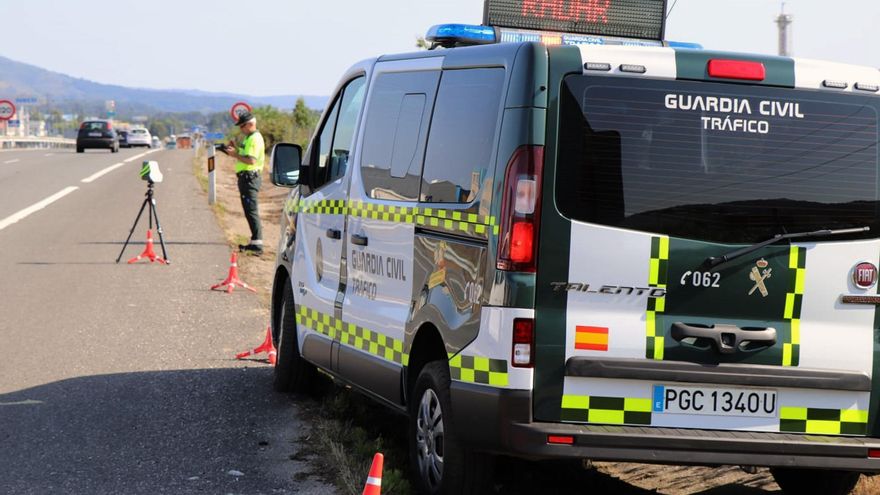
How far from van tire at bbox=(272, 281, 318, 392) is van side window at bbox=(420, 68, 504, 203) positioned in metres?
2.78

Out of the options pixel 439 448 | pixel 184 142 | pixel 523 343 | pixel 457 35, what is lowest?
pixel 439 448

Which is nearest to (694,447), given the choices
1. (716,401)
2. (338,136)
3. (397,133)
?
(716,401)

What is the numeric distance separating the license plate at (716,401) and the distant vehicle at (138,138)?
7961 cm

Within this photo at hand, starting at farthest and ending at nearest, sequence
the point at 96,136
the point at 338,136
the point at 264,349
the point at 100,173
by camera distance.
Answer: the point at 96,136
the point at 100,173
the point at 264,349
the point at 338,136

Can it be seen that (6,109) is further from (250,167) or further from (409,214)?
(409,214)

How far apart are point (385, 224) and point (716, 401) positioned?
85.9 inches

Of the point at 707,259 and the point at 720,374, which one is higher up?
the point at 707,259

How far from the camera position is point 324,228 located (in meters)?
8.19

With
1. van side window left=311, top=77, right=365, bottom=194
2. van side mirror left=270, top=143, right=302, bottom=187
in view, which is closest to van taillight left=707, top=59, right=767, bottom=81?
van side window left=311, top=77, right=365, bottom=194

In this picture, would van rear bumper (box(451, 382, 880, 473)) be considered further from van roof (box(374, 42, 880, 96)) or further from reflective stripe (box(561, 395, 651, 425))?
van roof (box(374, 42, 880, 96))

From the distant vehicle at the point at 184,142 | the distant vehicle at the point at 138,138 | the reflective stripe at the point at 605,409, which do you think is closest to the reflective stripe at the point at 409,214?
the reflective stripe at the point at 605,409

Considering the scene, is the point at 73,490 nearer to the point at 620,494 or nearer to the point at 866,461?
the point at 620,494

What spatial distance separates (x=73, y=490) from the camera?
6586 millimetres

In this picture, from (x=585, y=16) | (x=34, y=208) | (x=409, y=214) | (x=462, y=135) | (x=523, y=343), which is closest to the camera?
(x=523, y=343)
